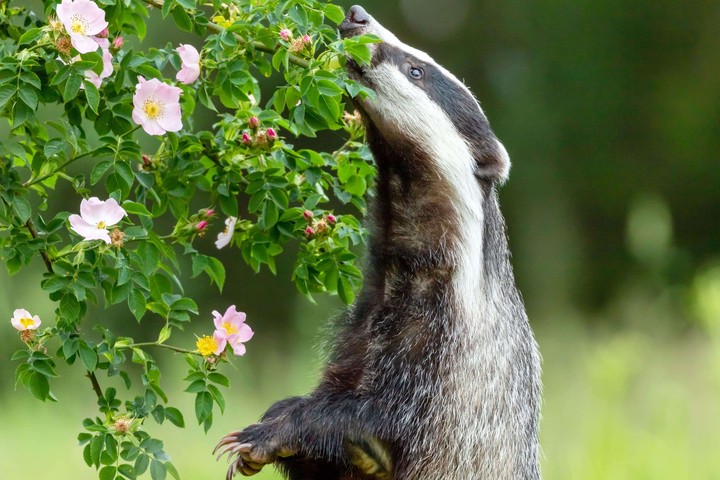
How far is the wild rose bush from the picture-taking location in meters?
2.74

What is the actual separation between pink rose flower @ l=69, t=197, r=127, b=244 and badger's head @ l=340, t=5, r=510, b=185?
3.76 feet

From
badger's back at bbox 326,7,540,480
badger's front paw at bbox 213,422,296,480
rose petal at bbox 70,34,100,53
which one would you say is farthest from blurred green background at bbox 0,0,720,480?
rose petal at bbox 70,34,100,53

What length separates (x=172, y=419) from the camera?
300 cm

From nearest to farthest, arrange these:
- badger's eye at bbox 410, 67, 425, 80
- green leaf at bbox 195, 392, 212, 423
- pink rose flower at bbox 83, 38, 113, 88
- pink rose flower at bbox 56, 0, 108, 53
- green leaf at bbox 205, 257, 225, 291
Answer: pink rose flower at bbox 56, 0, 108, 53 < pink rose flower at bbox 83, 38, 113, 88 < green leaf at bbox 195, 392, 212, 423 < green leaf at bbox 205, 257, 225, 291 < badger's eye at bbox 410, 67, 425, 80

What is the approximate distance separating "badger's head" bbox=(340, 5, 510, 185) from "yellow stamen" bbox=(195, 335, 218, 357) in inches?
40.3

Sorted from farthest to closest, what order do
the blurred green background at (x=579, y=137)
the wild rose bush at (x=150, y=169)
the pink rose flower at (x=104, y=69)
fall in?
the blurred green background at (x=579, y=137) < the pink rose flower at (x=104, y=69) < the wild rose bush at (x=150, y=169)

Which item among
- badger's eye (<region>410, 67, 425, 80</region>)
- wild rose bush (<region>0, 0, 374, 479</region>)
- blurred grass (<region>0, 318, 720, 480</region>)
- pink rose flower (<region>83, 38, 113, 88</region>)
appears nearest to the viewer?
wild rose bush (<region>0, 0, 374, 479</region>)

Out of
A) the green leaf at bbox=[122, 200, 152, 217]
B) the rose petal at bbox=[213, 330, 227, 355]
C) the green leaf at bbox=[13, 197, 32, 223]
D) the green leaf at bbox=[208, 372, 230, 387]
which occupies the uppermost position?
the green leaf at bbox=[122, 200, 152, 217]

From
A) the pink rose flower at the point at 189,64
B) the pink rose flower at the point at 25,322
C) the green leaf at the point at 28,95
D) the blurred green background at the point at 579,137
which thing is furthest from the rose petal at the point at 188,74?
the blurred green background at the point at 579,137

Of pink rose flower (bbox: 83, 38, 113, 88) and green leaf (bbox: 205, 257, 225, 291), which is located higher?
pink rose flower (bbox: 83, 38, 113, 88)

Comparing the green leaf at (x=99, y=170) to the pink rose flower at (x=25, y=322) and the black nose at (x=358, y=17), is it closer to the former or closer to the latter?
the pink rose flower at (x=25, y=322)

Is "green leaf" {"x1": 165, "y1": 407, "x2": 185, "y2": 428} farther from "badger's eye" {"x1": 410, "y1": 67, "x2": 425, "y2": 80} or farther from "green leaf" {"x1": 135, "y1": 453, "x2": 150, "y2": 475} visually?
"badger's eye" {"x1": 410, "y1": 67, "x2": 425, "y2": 80}

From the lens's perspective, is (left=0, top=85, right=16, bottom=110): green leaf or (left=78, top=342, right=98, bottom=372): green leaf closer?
(left=0, top=85, right=16, bottom=110): green leaf

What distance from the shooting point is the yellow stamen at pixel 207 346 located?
9.70ft
